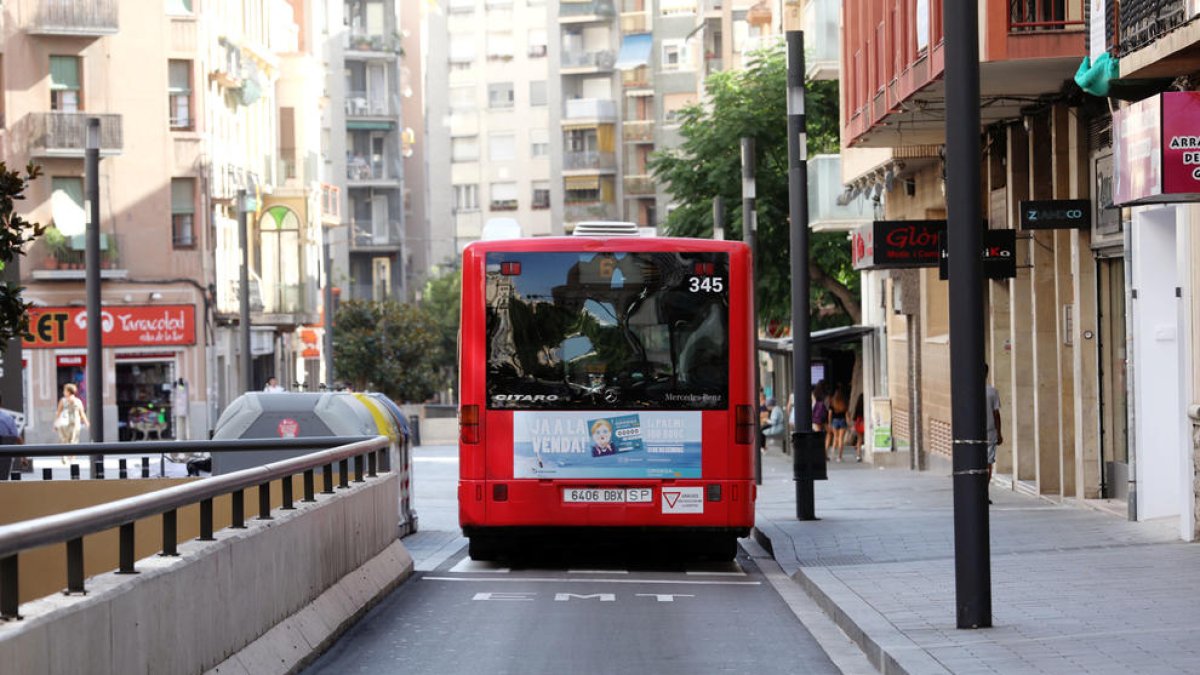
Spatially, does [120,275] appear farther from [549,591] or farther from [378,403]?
[549,591]

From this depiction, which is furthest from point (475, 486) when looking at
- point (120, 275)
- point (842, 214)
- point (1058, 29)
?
point (120, 275)

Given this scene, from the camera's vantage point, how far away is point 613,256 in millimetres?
18734

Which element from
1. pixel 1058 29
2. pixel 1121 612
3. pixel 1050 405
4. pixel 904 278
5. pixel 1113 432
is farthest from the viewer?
pixel 904 278

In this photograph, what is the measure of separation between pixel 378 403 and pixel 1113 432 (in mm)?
7856

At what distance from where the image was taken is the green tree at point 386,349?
78.1 m

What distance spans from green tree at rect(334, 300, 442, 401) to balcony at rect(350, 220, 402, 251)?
32019mm

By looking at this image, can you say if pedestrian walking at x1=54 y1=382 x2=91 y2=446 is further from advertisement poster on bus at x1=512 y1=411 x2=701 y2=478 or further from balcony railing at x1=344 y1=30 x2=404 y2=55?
balcony railing at x1=344 y1=30 x2=404 y2=55

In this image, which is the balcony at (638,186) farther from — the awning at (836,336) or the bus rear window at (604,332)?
the bus rear window at (604,332)

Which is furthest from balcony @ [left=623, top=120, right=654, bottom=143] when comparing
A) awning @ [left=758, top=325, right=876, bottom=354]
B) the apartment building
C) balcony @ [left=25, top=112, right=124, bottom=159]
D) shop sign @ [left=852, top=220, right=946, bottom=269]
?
shop sign @ [left=852, top=220, right=946, bottom=269]

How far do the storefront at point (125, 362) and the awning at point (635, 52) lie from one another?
55445 mm

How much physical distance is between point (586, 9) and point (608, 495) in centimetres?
10626

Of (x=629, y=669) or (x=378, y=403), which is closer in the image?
(x=629, y=669)

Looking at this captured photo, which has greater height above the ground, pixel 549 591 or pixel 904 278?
pixel 904 278

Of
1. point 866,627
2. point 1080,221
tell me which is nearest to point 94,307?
point 1080,221
